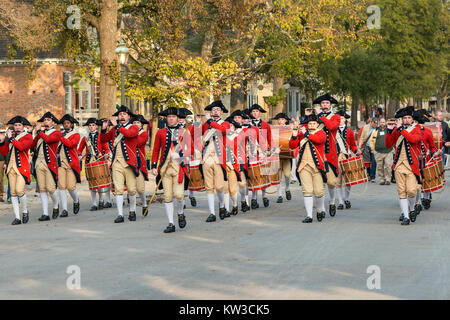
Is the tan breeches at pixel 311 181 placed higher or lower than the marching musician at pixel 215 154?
lower

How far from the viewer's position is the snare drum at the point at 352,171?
48.9 feet

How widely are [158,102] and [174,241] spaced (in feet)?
62.6

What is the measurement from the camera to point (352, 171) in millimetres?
14945

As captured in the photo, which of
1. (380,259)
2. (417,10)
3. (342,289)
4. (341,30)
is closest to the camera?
(342,289)

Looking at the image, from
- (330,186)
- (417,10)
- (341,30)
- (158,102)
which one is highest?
(417,10)

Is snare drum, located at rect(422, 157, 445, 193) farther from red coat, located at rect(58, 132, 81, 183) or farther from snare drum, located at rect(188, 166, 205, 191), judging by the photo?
red coat, located at rect(58, 132, 81, 183)

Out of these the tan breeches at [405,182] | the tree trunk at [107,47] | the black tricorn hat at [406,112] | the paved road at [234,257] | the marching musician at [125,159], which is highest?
the tree trunk at [107,47]

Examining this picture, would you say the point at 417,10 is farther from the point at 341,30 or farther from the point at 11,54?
the point at 11,54

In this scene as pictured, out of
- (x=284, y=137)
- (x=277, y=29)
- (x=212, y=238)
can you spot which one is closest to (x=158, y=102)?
(x=277, y=29)

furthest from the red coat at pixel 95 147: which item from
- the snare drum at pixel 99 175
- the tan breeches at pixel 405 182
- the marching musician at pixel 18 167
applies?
the tan breeches at pixel 405 182

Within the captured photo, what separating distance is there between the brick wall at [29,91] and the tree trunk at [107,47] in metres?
14.7

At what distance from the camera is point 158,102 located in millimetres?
30000

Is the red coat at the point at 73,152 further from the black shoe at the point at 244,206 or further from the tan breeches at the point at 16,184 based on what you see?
the black shoe at the point at 244,206

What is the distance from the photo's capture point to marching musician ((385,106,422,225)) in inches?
507
